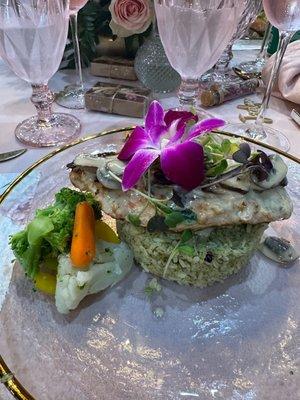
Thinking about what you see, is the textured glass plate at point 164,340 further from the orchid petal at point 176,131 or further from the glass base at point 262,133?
the glass base at point 262,133

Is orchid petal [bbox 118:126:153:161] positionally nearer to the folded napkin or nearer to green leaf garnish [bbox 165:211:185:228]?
green leaf garnish [bbox 165:211:185:228]

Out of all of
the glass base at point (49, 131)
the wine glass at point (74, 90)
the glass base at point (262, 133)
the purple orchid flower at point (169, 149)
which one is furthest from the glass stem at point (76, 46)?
the purple orchid flower at point (169, 149)

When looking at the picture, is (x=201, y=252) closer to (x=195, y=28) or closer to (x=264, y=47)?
(x=195, y=28)

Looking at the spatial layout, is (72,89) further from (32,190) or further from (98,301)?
(98,301)

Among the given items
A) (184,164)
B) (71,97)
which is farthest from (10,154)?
(184,164)

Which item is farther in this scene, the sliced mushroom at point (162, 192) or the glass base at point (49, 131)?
the glass base at point (49, 131)

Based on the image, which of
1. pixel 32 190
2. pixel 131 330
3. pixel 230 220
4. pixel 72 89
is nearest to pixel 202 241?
pixel 230 220
